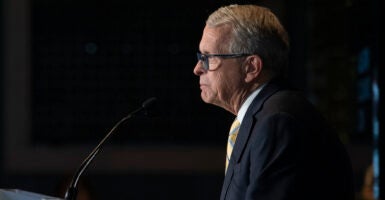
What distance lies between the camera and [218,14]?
247cm

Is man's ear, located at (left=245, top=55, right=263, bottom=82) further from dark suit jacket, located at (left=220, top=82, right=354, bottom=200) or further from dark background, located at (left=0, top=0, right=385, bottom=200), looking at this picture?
dark background, located at (left=0, top=0, right=385, bottom=200)

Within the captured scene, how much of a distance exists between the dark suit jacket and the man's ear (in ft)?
0.45

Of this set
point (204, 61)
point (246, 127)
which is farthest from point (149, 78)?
point (246, 127)

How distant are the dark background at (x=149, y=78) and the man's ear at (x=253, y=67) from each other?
2.63m

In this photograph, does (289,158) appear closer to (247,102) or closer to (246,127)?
(246,127)

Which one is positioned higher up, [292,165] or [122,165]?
[292,165]

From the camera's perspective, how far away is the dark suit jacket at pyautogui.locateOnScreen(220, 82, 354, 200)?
7.12ft

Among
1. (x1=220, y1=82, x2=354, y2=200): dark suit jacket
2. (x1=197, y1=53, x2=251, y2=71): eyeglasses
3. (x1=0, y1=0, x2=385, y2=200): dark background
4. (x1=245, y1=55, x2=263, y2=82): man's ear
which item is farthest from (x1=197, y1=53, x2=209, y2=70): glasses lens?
(x1=0, y1=0, x2=385, y2=200): dark background

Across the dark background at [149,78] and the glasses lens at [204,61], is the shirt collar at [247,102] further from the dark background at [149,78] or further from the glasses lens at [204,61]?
the dark background at [149,78]

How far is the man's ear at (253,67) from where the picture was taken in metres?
2.43

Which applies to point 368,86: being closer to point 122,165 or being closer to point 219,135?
point 219,135

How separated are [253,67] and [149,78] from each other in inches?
112

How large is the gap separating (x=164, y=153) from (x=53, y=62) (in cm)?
80

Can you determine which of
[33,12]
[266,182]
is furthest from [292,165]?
[33,12]
